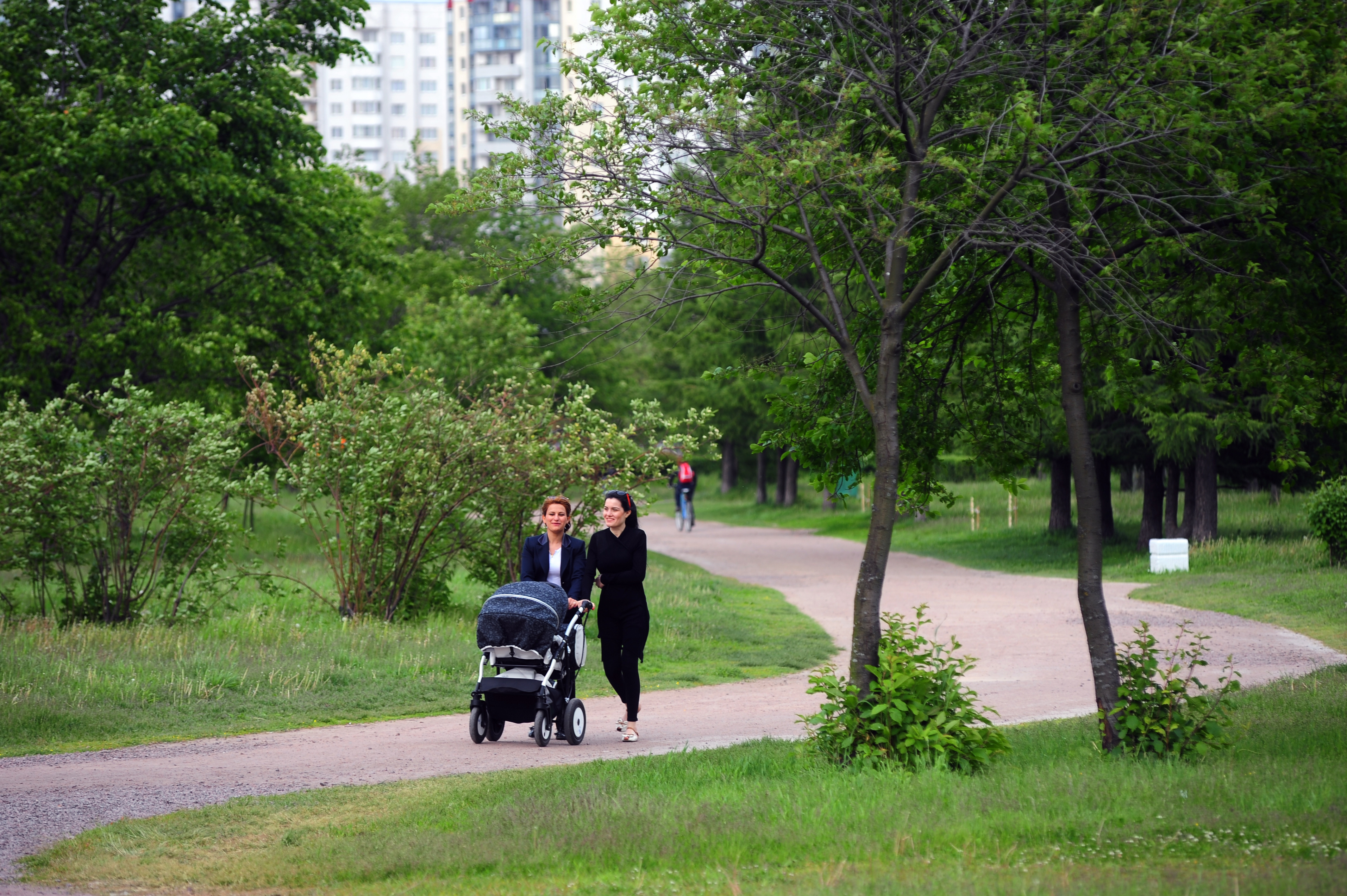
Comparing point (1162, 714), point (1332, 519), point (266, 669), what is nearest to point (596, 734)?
point (266, 669)

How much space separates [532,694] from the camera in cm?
949

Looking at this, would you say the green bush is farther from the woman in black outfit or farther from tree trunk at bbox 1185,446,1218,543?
the woman in black outfit

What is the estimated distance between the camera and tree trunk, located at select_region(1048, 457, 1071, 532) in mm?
31594

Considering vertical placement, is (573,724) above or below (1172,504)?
below

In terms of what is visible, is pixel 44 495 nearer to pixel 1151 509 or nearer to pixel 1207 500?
pixel 1207 500

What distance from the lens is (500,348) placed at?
4656 cm

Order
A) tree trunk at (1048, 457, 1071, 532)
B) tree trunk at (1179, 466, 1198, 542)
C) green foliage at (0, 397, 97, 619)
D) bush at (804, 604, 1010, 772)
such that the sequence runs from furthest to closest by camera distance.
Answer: tree trunk at (1048, 457, 1071, 532)
tree trunk at (1179, 466, 1198, 542)
green foliage at (0, 397, 97, 619)
bush at (804, 604, 1010, 772)

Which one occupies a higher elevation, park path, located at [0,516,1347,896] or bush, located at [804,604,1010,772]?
bush, located at [804,604,1010,772]

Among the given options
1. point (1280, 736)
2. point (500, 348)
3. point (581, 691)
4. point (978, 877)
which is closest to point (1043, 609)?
point (581, 691)

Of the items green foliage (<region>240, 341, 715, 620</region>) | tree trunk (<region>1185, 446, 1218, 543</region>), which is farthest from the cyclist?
green foliage (<region>240, 341, 715, 620</region>)

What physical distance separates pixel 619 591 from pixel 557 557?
1.81 feet

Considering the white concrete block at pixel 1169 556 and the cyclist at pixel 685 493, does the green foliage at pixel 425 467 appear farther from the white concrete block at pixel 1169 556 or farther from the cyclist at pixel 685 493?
the cyclist at pixel 685 493

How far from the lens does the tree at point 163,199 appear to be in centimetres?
2391

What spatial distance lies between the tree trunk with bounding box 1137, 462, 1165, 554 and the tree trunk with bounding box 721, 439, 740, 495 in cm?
3317
